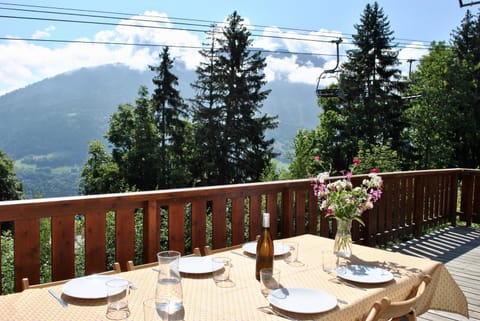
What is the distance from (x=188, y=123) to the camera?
28.3 meters

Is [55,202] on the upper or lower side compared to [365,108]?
lower

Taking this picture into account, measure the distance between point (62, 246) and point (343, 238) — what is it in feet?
5.51

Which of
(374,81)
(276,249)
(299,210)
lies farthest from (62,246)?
(374,81)

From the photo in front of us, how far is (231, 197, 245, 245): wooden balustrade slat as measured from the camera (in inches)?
133

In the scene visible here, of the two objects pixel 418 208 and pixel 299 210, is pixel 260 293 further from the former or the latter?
pixel 418 208

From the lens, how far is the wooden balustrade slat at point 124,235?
8.99 ft

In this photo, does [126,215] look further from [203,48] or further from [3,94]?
[3,94]

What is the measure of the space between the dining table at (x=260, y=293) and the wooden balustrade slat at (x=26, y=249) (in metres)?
0.86

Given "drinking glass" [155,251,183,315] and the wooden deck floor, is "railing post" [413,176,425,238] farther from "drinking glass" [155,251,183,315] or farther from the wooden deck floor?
"drinking glass" [155,251,183,315]

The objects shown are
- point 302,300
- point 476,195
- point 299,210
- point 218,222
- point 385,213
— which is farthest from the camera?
point 476,195

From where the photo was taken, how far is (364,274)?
5.94ft

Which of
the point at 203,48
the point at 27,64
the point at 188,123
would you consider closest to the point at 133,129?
the point at 188,123

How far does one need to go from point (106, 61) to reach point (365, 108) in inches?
7086

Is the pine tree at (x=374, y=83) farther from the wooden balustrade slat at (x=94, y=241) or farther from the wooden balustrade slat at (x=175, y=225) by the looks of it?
the wooden balustrade slat at (x=94, y=241)
